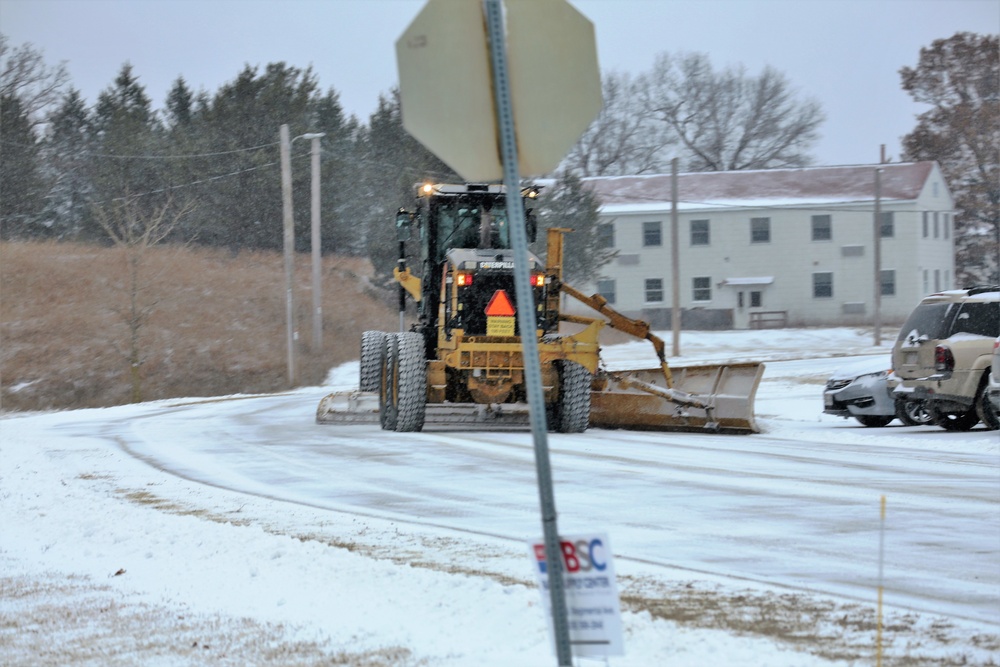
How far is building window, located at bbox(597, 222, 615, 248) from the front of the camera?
175ft

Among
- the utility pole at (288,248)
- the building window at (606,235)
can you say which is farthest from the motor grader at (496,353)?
the building window at (606,235)

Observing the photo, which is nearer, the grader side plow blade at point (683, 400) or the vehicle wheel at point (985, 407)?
the vehicle wheel at point (985, 407)

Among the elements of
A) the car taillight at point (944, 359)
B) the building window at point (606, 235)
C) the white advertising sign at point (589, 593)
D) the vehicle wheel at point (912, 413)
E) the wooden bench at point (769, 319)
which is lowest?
the vehicle wheel at point (912, 413)

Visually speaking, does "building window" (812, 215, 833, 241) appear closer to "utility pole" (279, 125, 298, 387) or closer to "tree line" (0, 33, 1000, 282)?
"tree line" (0, 33, 1000, 282)

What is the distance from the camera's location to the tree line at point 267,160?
171ft

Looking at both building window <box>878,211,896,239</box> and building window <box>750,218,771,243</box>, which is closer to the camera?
building window <box>878,211,896,239</box>

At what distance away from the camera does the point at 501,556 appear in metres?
7.77

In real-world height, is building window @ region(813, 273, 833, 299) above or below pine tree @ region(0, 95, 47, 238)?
below

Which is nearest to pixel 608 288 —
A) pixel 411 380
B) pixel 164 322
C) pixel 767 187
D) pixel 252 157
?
pixel 767 187

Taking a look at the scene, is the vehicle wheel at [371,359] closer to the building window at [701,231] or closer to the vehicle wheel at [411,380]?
the vehicle wheel at [411,380]

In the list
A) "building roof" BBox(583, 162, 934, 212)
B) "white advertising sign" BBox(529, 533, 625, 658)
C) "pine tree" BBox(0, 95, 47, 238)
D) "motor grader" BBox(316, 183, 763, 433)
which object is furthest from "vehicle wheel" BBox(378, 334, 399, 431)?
"building roof" BBox(583, 162, 934, 212)

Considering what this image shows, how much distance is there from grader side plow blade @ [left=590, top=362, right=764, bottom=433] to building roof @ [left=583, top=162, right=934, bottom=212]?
41385 millimetres

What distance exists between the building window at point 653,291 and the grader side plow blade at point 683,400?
4029 cm

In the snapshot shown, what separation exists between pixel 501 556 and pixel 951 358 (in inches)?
414
